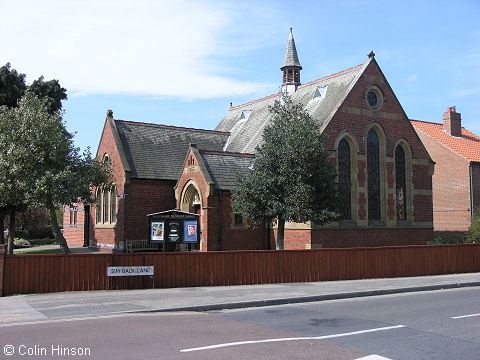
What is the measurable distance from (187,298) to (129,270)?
3.04 m

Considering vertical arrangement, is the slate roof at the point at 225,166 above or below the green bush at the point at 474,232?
above

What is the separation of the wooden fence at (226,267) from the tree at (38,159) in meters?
6.87

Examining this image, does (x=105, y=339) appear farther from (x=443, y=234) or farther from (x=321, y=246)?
(x=443, y=234)

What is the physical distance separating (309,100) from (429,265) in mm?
13691

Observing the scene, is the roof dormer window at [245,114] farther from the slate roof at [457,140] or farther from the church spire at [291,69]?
the slate roof at [457,140]

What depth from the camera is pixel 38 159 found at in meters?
22.7

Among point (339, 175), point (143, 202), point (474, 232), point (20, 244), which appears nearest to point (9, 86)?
point (143, 202)

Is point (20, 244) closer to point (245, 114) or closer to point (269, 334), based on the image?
point (245, 114)

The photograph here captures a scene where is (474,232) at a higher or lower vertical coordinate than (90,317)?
higher

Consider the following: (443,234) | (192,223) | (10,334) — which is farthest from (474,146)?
(10,334)

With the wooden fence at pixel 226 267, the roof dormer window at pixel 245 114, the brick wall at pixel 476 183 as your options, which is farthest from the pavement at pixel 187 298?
the roof dormer window at pixel 245 114

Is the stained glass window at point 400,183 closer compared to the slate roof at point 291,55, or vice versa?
the stained glass window at point 400,183

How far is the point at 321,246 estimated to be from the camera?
25656 mm

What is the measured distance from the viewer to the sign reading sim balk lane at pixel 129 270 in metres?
16.6
